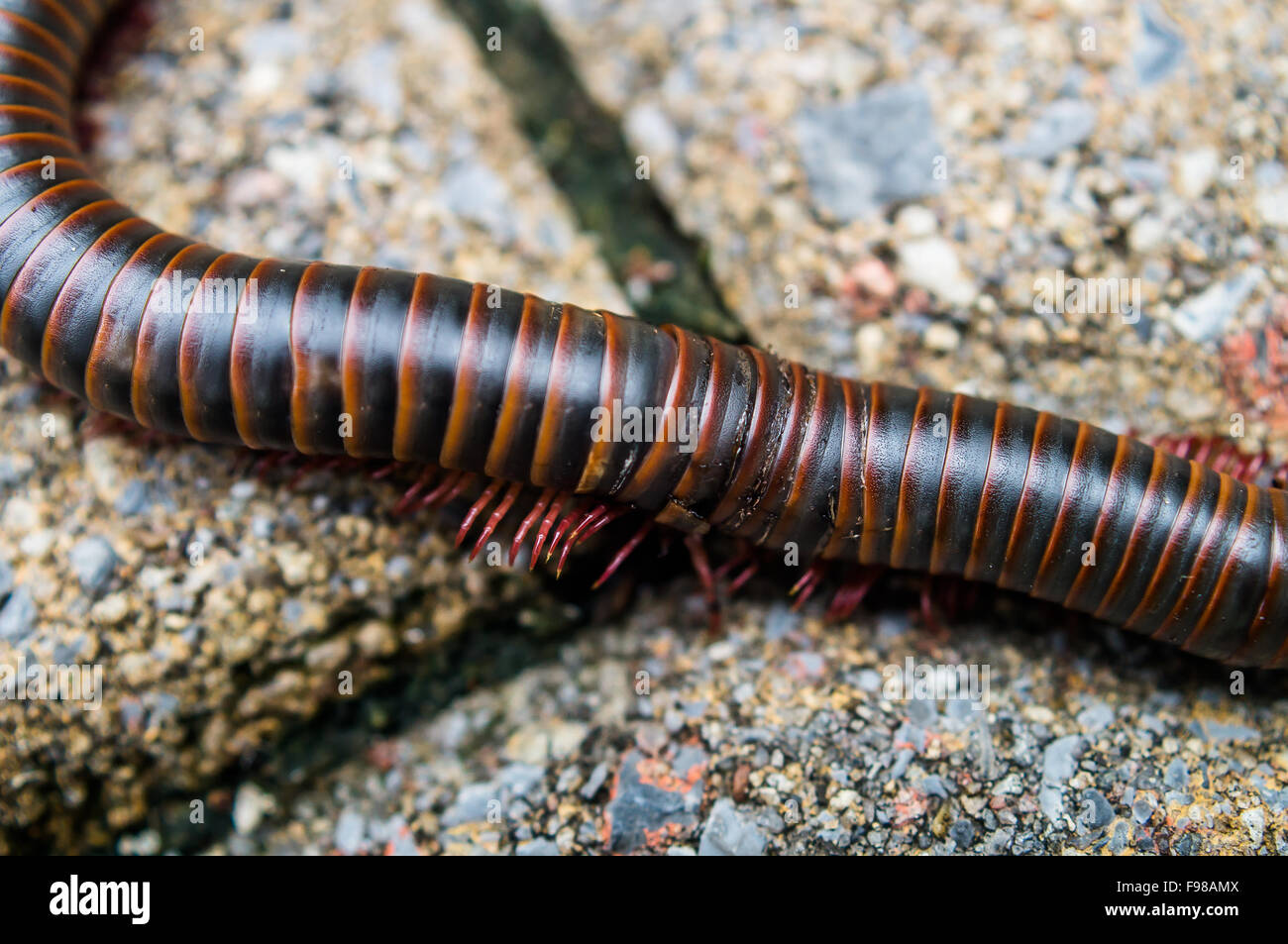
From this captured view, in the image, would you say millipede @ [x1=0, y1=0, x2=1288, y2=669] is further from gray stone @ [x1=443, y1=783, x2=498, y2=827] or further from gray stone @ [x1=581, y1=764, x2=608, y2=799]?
gray stone @ [x1=443, y1=783, x2=498, y2=827]

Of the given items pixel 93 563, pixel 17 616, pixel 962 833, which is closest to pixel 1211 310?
pixel 962 833

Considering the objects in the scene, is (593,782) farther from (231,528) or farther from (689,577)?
(231,528)

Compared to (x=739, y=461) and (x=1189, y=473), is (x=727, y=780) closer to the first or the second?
(x=739, y=461)

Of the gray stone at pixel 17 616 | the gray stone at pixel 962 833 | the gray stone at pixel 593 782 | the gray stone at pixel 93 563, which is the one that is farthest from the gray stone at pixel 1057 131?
the gray stone at pixel 17 616

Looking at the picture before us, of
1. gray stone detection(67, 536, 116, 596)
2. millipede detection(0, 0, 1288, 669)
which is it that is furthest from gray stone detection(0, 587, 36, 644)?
millipede detection(0, 0, 1288, 669)

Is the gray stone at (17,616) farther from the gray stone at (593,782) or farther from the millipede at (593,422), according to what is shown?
the gray stone at (593,782)

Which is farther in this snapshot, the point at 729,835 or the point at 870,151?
the point at 870,151

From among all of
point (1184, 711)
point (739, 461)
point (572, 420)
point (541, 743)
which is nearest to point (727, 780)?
point (541, 743)
